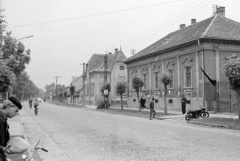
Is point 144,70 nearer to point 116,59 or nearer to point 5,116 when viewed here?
point 116,59

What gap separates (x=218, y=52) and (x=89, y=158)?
24.0 m

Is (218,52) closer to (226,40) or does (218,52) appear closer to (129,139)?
(226,40)

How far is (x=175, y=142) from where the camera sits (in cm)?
1018

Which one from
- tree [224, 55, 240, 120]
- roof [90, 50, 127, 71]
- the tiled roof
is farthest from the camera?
the tiled roof

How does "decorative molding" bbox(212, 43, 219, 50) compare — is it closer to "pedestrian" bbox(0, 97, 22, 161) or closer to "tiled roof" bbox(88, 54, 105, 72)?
"pedestrian" bbox(0, 97, 22, 161)

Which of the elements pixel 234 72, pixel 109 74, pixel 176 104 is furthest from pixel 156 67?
pixel 109 74

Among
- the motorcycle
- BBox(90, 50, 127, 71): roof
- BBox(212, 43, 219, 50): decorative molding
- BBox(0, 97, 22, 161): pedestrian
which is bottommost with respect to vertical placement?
the motorcycle

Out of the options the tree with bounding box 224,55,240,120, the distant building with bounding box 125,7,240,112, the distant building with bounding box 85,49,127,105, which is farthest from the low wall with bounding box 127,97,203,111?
the distant building with bounding box 85,49,127,105

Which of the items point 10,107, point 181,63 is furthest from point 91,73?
point 10,107

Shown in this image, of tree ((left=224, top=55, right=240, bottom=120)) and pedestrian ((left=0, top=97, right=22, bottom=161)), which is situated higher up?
tree ((left=224, top=55, right=240, bottom=120))

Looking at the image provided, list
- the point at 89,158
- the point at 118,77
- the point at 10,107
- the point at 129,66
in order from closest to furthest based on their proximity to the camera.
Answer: the point at 10,107 → the point at 89,158 → the point at 129,66 → the point at 118,77

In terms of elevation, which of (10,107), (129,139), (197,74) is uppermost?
(197,74)

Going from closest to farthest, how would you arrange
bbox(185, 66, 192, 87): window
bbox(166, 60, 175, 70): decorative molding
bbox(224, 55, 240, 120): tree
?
bbox(224, 55, 240, 120): tree → bbox(185, 66, 192, 87): window → bbox(166, 60, 175, 70): decorative molding

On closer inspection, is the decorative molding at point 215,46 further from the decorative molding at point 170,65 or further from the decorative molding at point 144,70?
the decorative molding at point 144,70
